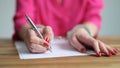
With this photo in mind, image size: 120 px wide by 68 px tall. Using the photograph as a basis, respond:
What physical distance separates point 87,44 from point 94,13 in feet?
1.27

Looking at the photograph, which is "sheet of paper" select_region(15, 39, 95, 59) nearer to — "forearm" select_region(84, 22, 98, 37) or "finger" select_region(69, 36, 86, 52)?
"finger" select_region(69, 36, 86, 52)

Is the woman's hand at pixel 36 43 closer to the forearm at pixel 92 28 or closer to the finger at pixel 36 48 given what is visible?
the finger at pixel 36 48

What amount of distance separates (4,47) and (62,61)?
26cm

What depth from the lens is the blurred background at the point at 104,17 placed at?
1.98m

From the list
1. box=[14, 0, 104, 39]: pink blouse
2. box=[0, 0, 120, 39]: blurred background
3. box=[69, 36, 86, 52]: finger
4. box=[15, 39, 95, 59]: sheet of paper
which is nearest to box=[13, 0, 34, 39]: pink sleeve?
A: box=[14, 0, 104, 39]: pink blouse

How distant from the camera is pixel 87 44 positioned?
2.96ft

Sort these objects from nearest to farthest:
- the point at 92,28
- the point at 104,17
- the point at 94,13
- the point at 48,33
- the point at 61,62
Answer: the point at 61,62 < the point at 48,33 < the point at 92,28 < the point at 94,13 < the point at 104,17

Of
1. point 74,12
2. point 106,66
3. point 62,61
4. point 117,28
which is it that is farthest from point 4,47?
point 117,28

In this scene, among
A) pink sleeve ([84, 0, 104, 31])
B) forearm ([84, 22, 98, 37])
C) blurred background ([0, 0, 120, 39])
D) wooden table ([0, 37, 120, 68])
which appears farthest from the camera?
blurred background ([0, 0, 120, 39])

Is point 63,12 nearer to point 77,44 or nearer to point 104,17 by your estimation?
point 77,44

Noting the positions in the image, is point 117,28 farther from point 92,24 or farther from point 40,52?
point 40,52

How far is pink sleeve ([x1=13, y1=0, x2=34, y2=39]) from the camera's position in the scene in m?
1.13

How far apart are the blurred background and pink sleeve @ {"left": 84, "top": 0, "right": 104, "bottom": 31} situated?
2.76 ft

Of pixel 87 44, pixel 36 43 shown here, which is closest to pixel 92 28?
pixel 87 44
